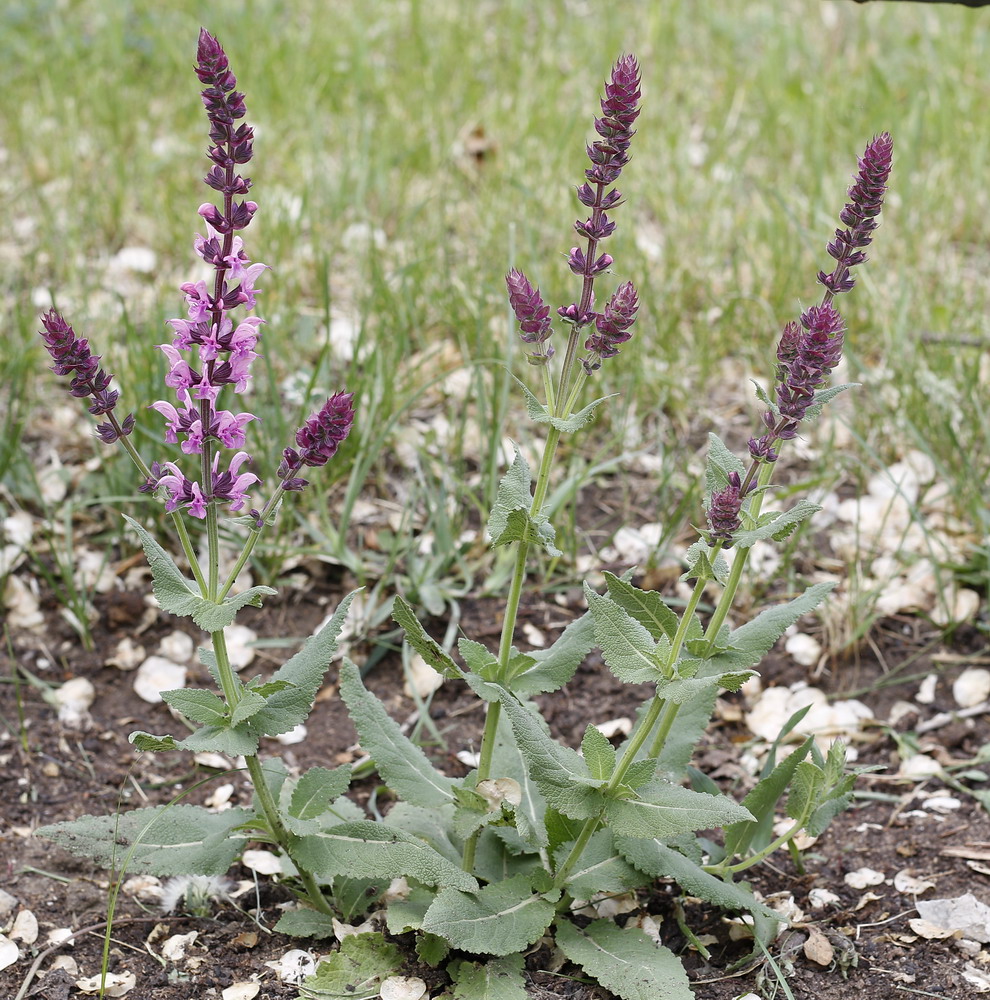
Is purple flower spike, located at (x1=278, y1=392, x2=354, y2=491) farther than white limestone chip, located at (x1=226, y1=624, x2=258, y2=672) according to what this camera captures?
No

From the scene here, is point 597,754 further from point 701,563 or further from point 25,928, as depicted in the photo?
point 25,928

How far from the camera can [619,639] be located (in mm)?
1735

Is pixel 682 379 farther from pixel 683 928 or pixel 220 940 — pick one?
pixel 220 940

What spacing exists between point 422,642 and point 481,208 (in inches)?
94.4

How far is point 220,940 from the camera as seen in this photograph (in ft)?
6.53

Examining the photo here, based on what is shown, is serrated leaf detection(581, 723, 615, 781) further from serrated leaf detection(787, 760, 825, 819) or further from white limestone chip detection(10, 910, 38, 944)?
white limestone chip detection(10, 910, 38, 944)

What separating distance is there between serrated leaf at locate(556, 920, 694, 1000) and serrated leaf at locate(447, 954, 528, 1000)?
95 millimetres

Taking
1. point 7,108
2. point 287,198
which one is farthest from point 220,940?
point 7,108

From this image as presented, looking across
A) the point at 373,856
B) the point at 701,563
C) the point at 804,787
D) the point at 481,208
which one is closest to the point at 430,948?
the point at 373,856

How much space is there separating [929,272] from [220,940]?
3.10 metres

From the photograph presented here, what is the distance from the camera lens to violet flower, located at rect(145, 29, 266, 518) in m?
1.48

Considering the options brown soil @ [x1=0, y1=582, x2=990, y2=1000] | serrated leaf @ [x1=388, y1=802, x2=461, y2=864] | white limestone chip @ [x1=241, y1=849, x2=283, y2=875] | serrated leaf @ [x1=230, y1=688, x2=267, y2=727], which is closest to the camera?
serrated leaf @ [x1=230, y1=688, x2=267, y2=727]

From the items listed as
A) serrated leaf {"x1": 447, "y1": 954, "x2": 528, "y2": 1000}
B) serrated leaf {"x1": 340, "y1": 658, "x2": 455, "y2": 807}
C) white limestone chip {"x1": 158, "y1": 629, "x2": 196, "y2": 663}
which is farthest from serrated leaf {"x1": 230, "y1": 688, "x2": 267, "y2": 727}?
white limestone chip {"x1": 158, "y1": 629, "x2": 196, "y2": 663}

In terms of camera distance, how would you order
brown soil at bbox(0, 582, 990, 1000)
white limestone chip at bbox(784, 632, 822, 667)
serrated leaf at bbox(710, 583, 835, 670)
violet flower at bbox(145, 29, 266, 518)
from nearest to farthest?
1. violet flower at bbox(145, 29, 266, 518)
2. serrated leaf at bbox(710, 583, 835, 670)
3. brown soil at bbox(0, 582, 990, 1000)
4. white limestone chip at bbox(784, 632, 822, 667)
